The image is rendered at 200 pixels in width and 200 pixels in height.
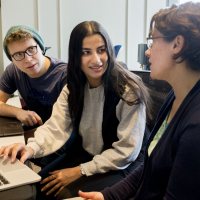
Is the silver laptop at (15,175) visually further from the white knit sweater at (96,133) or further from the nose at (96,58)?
the nose at (96,58)

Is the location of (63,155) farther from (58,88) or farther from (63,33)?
(63,33)

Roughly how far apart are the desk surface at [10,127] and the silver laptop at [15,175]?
27 cm

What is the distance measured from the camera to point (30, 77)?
5.91 ft

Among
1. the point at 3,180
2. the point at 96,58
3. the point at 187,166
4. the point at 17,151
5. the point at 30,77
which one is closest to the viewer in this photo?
the point at 187,166

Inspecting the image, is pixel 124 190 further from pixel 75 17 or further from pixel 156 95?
pixel 75 17

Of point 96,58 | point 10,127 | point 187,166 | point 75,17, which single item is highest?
point 75,17

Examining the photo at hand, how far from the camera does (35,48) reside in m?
1.67

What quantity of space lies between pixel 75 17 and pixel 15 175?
203 cm

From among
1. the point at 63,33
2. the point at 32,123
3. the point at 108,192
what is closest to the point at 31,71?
the point at 32,123

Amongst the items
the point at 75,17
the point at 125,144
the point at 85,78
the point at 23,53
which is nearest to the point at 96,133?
the point at 125,144

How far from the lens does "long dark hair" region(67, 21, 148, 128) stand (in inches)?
51.7

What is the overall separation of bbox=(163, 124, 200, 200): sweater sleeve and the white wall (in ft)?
7.03

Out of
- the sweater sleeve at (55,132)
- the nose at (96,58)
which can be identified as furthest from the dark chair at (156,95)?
the sweater sleeve at (55,132)

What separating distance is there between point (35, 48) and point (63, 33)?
3.58 ft
